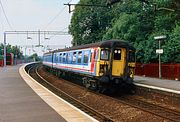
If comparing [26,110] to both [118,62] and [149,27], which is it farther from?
[149,27]

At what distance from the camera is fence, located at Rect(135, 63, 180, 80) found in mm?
29109

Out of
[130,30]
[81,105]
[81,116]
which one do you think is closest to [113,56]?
[81,105]

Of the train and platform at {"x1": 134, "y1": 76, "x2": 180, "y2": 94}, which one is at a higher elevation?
the train

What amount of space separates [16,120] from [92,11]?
146ft

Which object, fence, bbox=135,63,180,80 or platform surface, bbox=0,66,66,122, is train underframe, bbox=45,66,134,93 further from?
platform surface, bbox=0,66,66,122

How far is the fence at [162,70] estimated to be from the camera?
2911 cm

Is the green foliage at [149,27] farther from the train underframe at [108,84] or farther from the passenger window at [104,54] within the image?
the passenger window at [104,54]

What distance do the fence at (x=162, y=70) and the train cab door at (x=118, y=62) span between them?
690 cm

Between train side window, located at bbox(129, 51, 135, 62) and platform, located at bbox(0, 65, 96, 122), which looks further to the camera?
train side window, located at bbox(129, 51, 135, 62)

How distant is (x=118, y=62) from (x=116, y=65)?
0.21m

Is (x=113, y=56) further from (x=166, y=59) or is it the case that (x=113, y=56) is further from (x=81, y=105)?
(x=166, y=59)

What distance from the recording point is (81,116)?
42.3ft

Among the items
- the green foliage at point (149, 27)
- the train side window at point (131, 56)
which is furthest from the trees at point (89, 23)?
the train side window at point (131, 56)


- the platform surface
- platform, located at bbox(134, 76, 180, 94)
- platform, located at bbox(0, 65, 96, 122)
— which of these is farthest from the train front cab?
the platform surface
